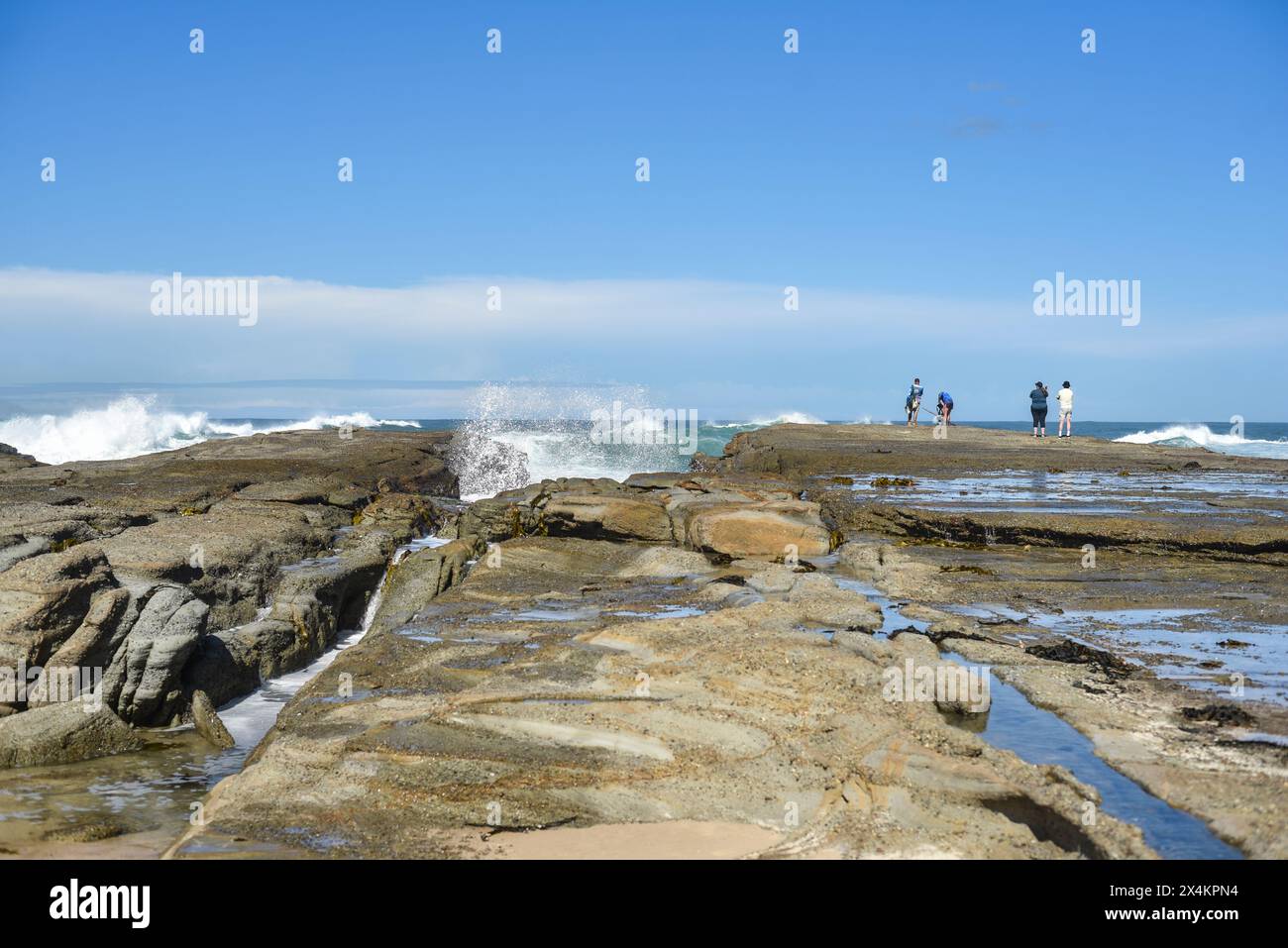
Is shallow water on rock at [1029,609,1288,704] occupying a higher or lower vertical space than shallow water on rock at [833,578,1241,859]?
higher

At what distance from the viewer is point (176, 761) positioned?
27.0 ft

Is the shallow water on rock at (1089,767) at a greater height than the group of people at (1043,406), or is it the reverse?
the group of people at (1043,406)

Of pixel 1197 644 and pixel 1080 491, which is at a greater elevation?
pixel 1080 491

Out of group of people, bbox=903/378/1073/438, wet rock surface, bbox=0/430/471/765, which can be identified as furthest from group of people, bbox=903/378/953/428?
wet rock surface, bbox=0/430/471/765

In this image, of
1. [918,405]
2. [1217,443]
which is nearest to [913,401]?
[918,405]

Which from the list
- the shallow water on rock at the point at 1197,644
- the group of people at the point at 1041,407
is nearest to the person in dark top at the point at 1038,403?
the group of people at the point at 1041,407

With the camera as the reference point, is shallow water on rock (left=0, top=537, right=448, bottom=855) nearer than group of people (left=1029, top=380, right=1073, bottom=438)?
Yes

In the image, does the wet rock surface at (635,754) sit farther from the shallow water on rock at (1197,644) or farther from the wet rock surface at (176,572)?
the wet rock surface at (176,572)

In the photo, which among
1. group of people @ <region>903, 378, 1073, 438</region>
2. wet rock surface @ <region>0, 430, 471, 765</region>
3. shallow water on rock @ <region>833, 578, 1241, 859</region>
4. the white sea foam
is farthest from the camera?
the white sea foam

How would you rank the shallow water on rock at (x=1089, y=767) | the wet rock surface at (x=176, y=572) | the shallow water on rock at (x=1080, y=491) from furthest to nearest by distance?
the shallow water on rock at (x=1080, y=491) < the wet rock surface at (x=176, y=572) < the shallow water on rock at (x=1089, y=767)

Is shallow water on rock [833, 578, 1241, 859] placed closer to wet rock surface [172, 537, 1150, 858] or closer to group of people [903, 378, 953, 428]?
wet rock surface [172, 537, 1150, 858]

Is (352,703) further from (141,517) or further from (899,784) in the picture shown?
(141,517)

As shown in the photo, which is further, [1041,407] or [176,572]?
[1041,407]

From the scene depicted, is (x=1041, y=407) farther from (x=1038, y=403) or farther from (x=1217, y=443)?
(x=1217, y=443)
